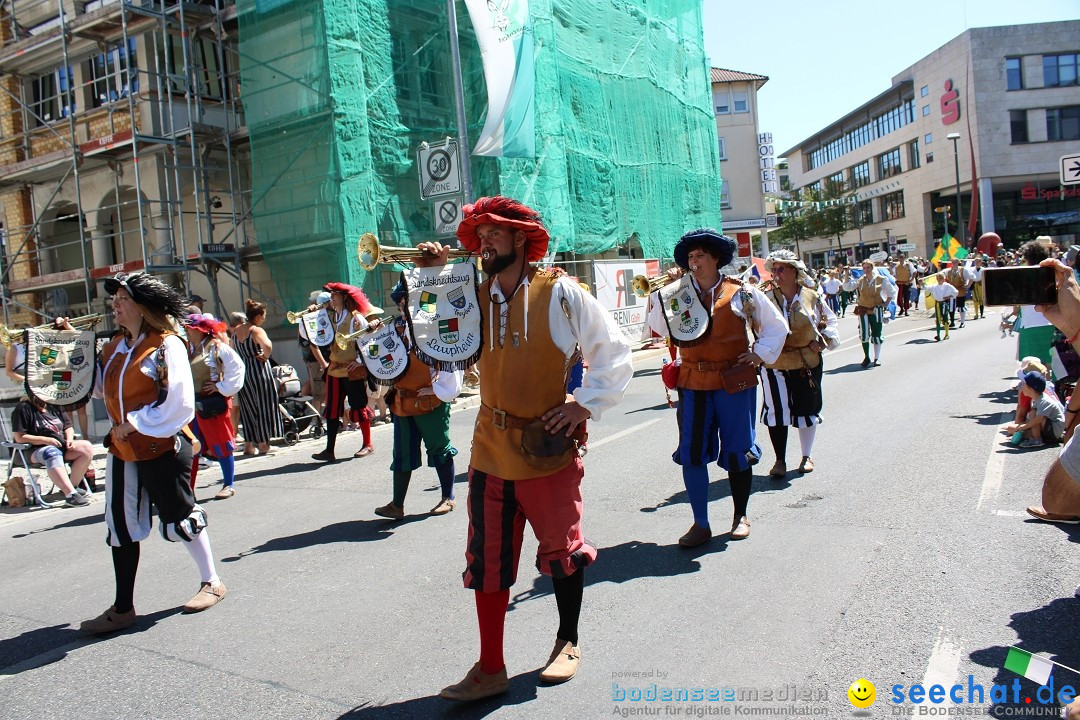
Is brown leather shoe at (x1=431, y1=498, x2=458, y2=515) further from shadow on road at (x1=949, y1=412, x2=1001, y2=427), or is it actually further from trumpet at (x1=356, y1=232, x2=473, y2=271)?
shadow on road at (x1=949, y1=412, x2=1001, y2=427)

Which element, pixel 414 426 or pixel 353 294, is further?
pixel 353 294

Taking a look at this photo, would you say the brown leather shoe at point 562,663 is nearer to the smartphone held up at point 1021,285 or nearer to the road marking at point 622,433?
the smartphone held up at point 1021,285

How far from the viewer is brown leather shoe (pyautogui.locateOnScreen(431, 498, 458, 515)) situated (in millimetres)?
6598

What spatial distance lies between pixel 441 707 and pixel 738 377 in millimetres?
2839

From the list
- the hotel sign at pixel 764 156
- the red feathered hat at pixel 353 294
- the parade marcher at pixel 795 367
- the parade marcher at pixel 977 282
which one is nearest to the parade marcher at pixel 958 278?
the parade marcher at pixel 977 282

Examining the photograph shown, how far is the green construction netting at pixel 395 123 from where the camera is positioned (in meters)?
15.2

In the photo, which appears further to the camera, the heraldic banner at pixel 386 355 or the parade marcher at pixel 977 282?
the parade marcher at pixel 977 282

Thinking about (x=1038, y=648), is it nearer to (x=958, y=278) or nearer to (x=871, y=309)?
(x=871, y=309)

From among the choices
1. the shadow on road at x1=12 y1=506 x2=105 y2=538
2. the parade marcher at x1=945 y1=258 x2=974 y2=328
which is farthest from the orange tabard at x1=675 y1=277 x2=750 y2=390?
the parade marcher at x1=945 y1=258 x2=974 y2=328

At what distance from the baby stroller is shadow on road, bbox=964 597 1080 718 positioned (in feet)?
30.2

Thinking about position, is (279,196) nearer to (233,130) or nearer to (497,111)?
(233,130)

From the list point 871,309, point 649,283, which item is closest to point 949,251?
point 871,309

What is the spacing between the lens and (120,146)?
52.1ft

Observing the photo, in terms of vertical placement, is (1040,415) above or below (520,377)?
below
